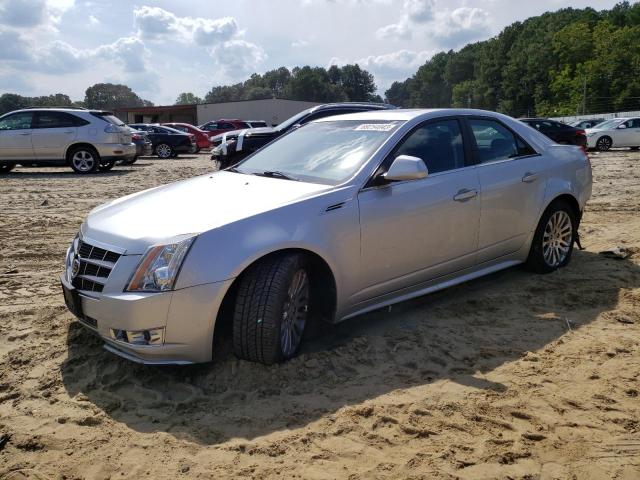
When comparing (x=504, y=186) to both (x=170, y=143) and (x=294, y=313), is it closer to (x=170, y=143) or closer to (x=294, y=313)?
(x=294, y=313)

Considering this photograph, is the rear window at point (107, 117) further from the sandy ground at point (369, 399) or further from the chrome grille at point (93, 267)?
the chrome grille at point (93, 267)

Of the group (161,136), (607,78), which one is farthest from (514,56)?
(161,136)

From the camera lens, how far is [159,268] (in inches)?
123

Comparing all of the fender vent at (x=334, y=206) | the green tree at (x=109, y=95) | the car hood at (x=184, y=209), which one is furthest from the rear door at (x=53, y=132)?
the green tree at (x=109, y=95)

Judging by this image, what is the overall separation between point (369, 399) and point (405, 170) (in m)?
1.50

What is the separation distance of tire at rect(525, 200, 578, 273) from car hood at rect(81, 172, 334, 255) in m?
2.39

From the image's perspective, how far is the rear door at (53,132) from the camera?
47.5 ft

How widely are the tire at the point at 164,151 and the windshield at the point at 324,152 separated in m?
19.8

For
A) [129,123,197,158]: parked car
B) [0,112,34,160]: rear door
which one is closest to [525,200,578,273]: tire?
[0,112,34,160]: rear door

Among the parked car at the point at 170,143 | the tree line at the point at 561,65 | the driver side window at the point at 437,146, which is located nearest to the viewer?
the driver side window at the point at 437,146

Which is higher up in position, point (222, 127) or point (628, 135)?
point (222, 127)

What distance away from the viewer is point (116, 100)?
11250 centimetres

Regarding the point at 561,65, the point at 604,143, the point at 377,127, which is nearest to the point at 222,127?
the point at 604,143

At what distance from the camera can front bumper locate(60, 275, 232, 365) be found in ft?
10.2
